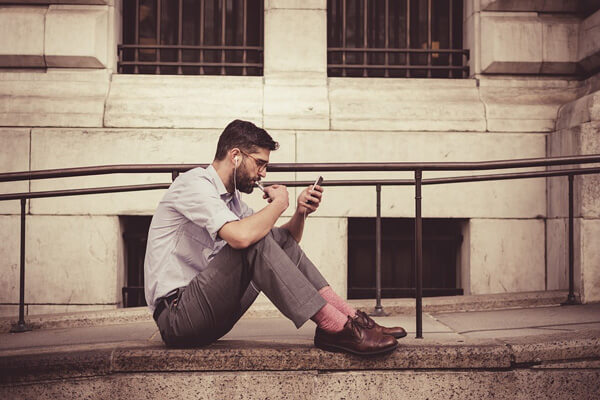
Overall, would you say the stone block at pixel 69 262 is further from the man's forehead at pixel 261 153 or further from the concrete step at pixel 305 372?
the man's forehead at pixel 261 153

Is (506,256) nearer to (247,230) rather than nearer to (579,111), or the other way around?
(579,111)

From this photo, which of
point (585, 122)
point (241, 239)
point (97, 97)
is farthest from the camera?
point (97, 97)

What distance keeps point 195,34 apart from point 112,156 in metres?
1.65

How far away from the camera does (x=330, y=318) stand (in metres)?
2.93

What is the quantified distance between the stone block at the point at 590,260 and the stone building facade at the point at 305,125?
15.6 inches

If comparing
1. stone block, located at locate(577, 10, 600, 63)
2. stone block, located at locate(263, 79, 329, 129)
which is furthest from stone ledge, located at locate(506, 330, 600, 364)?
stone block, located at locate(577, 10, 600, 63)

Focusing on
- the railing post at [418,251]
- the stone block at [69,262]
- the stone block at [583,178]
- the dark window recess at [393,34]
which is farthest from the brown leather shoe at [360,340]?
the dark window recess at [393,34]

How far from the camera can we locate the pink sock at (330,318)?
2.94m

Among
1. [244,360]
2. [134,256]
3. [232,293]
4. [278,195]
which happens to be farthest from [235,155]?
[134,256]

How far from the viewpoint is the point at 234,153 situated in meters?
3.28

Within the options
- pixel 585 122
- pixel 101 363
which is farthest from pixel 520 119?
pixel 101 363

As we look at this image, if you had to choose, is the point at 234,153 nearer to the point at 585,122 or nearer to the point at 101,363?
the point at 101,363

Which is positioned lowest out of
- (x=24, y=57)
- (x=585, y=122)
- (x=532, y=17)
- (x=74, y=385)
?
(x=74, y=385)

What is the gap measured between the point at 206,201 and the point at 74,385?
1.10m
